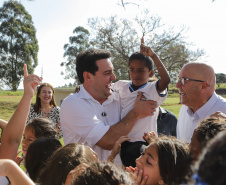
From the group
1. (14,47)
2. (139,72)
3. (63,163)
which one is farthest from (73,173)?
(14,47)

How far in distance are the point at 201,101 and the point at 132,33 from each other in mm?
27249

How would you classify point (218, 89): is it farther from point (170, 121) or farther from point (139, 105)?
point (139, 105)

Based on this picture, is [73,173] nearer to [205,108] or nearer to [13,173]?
[13,173]

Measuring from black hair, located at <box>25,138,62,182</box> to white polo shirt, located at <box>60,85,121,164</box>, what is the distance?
0.49m

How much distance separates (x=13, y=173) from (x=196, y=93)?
237cm

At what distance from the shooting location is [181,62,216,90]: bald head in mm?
3211

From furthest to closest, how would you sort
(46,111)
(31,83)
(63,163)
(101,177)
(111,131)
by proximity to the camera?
(46,111) < (111,131) < (31,83) < (63,163) < (101,177)

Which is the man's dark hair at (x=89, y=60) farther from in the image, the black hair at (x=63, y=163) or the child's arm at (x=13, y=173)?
the child's arm at (x=13, y=173)

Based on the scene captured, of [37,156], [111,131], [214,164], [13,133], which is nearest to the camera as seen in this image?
[214,164]

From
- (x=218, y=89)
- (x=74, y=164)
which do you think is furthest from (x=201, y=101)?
(x=218, y=89)

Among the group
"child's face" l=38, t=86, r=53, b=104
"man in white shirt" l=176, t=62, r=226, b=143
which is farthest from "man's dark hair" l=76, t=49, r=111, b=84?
"child's face" l=38, t=86, r=53, b=104

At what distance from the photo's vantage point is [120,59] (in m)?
31.7

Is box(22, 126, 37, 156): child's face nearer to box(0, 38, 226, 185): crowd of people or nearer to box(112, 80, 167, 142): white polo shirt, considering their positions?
box(0, 38, 226, 185): crowd of people

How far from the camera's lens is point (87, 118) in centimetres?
285
